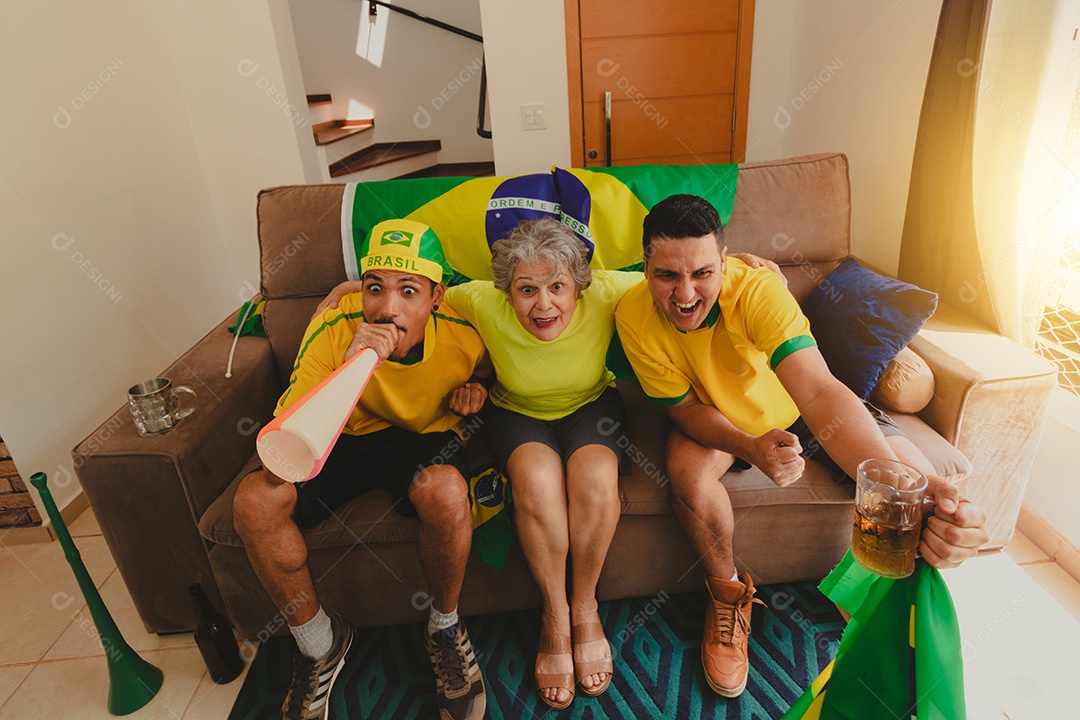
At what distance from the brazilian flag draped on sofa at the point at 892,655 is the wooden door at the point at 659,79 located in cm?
238

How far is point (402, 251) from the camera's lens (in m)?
1.52

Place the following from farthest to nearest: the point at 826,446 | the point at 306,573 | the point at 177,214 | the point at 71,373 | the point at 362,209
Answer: the point at 177,214
the point at 71,373
the point at 362,209
the point at 306,573
the point at 826,446

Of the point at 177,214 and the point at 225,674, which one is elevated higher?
the point at 177,214

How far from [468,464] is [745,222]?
1.12 metres

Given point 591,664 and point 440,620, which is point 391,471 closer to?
point 440,620

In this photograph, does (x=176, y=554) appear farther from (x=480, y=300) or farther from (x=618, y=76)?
(x=618, y=76)

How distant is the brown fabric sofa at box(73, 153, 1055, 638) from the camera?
1.56 m

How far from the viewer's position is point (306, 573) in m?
1.54

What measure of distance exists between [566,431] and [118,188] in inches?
81.7

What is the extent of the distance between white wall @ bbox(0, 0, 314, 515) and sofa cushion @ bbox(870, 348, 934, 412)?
8.13 ft

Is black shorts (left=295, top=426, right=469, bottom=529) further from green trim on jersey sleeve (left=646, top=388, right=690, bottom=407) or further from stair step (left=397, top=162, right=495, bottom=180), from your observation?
stair step (left=397, top=162, right=495, bottom=180)

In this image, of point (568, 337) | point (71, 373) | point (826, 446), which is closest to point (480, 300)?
point (568, 337)

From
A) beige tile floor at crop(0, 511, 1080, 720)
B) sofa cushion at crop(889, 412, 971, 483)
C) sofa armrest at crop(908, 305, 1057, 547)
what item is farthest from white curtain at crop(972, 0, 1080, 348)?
beige tile floor at crop(0, 511, 1080, 720)

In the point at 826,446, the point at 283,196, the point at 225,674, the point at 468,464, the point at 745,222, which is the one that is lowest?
the point at 225,674
